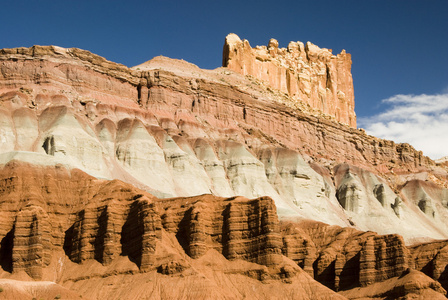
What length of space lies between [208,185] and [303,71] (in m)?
61.9

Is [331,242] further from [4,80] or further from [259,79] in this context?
[259,79]

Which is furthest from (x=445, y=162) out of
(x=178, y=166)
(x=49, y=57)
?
(x=49, y=57)

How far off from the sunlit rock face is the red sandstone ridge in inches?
27.2

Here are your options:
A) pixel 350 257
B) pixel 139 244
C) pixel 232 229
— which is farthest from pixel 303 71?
pixel 139 244

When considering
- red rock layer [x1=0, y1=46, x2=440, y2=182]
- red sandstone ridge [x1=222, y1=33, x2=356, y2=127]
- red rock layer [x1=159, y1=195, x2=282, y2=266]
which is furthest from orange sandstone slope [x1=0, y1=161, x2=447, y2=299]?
red sandstone ridge [x1=222, y1=33, x2=356, y2=127]

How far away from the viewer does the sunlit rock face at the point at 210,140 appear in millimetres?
97562

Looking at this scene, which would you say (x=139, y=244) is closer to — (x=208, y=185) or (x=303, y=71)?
(x=208, y=185)

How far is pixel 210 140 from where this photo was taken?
11844 centimetres

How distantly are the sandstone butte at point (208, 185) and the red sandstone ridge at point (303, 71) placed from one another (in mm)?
442

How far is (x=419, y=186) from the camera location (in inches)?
5492

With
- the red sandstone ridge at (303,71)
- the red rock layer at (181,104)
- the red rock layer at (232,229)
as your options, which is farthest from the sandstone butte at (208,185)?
the red sandstone ridge at (303,71)

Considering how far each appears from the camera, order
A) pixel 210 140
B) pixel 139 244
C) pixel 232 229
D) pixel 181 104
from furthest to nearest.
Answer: pixel 181 104
pixel 210 140
pixel 232 229
pixel 139 244

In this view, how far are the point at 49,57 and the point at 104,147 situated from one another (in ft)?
58.1

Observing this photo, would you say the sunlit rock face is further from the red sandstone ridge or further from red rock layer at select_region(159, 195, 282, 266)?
red rock layer at select_region(159, 195, 282, 266)
